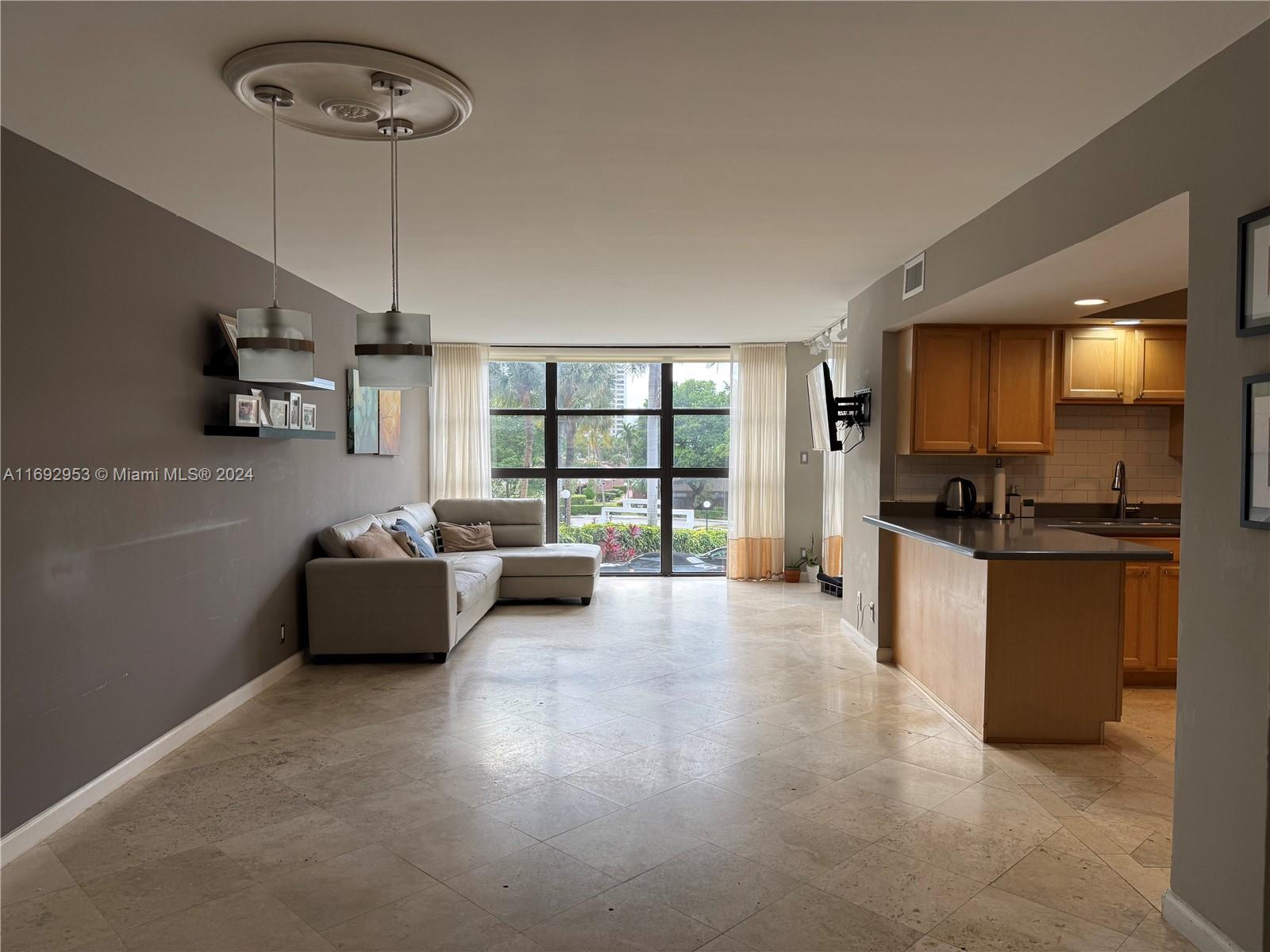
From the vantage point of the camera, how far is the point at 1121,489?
5.32 meters

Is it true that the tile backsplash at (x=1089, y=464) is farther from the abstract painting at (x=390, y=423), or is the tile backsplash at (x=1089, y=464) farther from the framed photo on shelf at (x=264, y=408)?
the abstract painting at (x=390, y=423)

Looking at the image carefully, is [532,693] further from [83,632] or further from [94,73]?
[94,73]

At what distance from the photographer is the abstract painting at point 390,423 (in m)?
6.95

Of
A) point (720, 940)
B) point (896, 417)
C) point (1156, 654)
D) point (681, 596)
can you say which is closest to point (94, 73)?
point (720, 940)

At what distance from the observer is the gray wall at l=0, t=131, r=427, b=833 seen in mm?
2842

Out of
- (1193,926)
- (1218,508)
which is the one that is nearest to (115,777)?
(1193,926)

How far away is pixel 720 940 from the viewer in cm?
229

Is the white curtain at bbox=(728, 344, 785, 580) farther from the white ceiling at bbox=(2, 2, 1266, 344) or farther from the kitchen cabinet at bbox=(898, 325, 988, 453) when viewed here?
the white ceiling at bbox=(2, 2, 1266, 344)

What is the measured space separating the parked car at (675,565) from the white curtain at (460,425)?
5.71 ft

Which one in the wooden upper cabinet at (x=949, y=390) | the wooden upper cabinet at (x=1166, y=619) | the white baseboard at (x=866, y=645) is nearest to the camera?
the wooden upper cabinet at (x=1166, y=619)

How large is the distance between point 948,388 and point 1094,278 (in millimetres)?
1483

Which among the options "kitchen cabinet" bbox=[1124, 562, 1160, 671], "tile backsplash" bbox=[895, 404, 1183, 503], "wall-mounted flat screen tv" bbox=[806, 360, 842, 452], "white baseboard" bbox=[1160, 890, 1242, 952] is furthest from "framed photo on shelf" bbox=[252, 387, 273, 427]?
"kitchen cabinet" bbox=[1124, 562, 1160, 671]

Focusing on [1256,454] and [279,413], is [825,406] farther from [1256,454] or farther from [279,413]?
[1256,454]

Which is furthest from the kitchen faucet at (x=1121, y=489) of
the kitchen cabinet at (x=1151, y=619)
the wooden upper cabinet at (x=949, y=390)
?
the wooden upper cabinet at (x=949, y=390)
